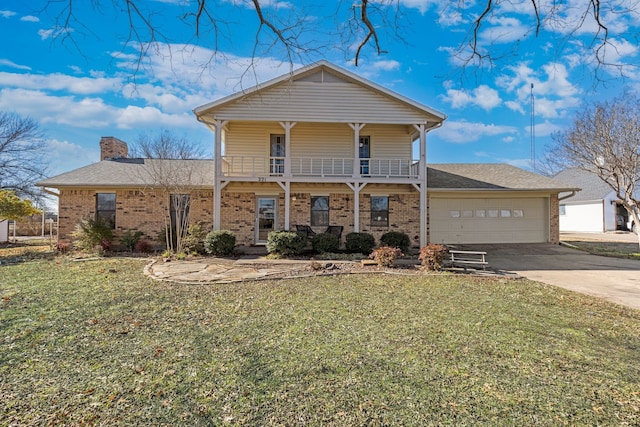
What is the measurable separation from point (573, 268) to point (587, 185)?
24.3 m

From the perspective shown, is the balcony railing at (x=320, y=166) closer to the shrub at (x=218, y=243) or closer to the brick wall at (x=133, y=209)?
the brick wall at (x=133, y=209)

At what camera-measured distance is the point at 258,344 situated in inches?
162

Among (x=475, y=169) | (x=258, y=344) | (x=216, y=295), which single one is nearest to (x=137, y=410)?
(x=258, y=344)

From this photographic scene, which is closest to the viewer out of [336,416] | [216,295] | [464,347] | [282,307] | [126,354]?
[336,416]

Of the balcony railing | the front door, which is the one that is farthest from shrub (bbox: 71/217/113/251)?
the front door

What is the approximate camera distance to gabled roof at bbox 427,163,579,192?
14.4 m

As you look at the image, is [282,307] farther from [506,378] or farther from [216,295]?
[506,378]

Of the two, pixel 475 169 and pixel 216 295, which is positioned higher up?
pixel 475 169

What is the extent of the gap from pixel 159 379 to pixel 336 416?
1811 mm

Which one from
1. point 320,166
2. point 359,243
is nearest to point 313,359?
point 359,243

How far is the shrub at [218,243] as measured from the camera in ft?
37.4

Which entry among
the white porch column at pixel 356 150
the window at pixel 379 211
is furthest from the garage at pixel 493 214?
the white porch column at pixel 356 150

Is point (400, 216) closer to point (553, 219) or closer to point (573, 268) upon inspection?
point (573, 268)

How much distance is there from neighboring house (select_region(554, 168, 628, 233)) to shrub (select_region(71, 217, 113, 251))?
2921 centimetres
